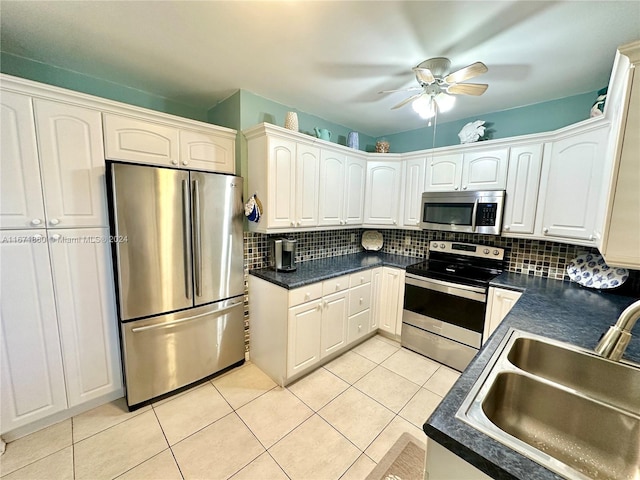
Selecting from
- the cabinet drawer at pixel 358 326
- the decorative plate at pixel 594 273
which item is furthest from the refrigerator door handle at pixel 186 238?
the decorative plate at pixel 594 273

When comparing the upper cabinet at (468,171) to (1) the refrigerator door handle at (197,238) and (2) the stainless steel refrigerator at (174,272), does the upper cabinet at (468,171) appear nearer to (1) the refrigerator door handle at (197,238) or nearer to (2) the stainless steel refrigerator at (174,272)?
(2) the stainless steel refrigerator at (174,272)

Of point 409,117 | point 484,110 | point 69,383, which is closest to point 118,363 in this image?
point 69,383

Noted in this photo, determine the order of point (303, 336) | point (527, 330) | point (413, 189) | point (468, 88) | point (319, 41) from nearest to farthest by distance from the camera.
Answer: point (527, 330) → point (319, 41) → point (468, 88) → point (303, 336) → point (413, 189)

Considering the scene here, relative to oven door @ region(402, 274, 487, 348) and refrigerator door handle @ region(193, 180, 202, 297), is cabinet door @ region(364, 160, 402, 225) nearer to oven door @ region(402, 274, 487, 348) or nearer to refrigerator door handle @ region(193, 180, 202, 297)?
oven door @ region(402, 274, 487, 348)

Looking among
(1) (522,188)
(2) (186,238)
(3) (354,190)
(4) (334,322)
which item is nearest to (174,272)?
(2) (186,238)

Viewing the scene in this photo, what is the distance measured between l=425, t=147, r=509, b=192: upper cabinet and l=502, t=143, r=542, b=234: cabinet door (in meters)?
0.07

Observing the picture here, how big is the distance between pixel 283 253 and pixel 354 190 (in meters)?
1.19

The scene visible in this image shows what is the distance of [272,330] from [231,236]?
90 cm

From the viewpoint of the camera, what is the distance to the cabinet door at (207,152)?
6.77 feet

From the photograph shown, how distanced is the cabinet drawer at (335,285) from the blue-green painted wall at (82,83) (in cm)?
219

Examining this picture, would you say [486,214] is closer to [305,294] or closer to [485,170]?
[485,170]

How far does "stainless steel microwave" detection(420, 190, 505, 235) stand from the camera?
2396 mm

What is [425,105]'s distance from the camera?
1.89 m

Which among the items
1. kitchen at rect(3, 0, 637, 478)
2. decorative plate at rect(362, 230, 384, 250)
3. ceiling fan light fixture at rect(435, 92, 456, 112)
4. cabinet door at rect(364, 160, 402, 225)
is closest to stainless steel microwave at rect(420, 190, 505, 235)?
kitchen at rect(3, 0, 637, 478)
